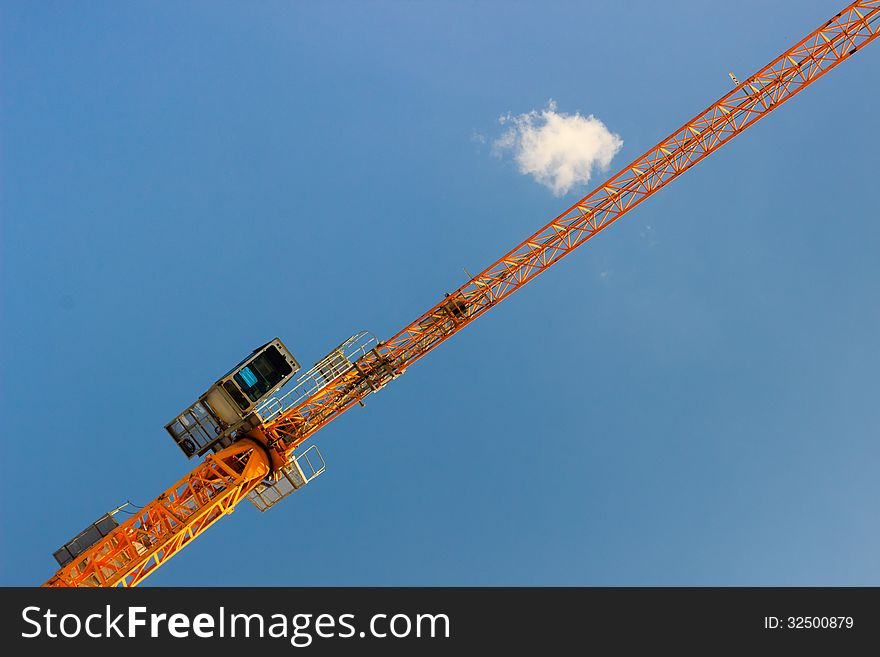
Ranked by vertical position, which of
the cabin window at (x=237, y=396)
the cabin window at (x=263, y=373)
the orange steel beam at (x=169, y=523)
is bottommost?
the orange steel beam at (x=169, y=523)

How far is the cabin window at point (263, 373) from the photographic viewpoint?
26422mm

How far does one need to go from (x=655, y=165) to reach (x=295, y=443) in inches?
1065

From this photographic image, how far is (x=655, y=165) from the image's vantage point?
32031mm

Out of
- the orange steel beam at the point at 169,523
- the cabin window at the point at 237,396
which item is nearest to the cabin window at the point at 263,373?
the cabin window at the point at 237,396

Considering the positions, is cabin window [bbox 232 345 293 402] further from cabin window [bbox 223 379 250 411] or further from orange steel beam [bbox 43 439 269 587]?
orange steel beam [bbox 43 439 269 587]

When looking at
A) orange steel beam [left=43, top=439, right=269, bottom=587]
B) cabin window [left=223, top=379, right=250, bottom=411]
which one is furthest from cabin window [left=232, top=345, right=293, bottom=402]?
orange steel beam [left=43, top=439, right=269, bottom=587]

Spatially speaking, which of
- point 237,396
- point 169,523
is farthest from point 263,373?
point 169,523

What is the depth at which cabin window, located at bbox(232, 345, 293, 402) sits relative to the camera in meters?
26.4

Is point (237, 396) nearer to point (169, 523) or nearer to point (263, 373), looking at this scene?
point (263, 373)

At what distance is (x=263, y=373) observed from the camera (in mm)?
26625

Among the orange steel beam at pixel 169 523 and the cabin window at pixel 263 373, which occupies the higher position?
the cabin window at pixel 263 373

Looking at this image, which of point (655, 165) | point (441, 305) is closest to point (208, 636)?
point (441, 305)

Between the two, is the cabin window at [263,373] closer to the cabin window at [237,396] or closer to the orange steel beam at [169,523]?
the cabin window at [237,396]

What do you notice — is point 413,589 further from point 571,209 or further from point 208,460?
point 571,209
